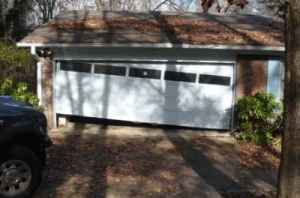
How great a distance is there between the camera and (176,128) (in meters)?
12.5

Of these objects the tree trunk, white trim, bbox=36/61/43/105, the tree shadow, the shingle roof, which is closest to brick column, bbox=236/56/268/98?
the shingle roof

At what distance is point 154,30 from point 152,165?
5.22 metres

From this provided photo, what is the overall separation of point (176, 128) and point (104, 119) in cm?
214

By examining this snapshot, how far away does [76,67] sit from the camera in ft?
39.3

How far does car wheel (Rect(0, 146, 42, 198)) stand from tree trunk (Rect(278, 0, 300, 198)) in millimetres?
3276

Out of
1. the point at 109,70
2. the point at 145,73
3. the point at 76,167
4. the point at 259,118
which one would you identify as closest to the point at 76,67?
the point at 109,70

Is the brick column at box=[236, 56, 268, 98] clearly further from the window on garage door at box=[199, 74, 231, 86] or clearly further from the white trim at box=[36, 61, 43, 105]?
the white trim at box=[36, 61, 43, 105]

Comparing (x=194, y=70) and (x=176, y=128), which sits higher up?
(x=194, y=70)

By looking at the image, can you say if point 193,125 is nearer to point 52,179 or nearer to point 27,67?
point 52,179

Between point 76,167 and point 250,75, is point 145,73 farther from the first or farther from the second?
point 76,167

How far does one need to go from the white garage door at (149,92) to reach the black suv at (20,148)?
5861mm

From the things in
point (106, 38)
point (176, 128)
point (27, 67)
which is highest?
point (106, 38)

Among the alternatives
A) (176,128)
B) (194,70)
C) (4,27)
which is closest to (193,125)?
(176,128)

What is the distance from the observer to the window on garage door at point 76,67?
12.0 metres
